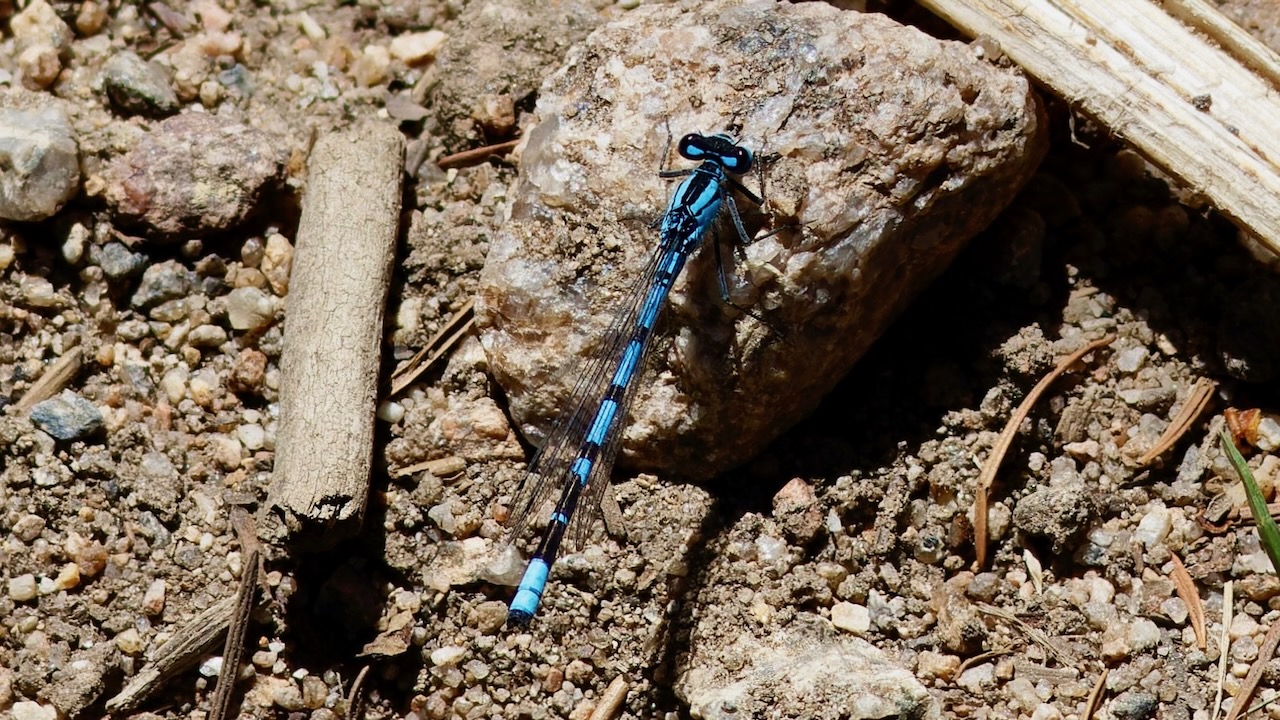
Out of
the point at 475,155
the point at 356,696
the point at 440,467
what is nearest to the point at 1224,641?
the point at 440,467

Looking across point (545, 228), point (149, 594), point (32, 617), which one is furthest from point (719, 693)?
point (32, 617)

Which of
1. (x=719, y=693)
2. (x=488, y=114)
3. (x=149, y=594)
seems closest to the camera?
(x=719, y=693)

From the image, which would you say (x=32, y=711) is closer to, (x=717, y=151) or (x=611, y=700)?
(x=611, y=700)

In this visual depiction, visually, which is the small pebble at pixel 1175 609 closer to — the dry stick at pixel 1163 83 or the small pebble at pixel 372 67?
the dry stick at pixel 1163 83

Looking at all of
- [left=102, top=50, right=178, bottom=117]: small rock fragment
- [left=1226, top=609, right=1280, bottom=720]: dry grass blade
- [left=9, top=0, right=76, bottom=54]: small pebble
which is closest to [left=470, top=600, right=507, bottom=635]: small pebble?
[left=1226, top=609, right=1280, bottom=720]: dry grass blade

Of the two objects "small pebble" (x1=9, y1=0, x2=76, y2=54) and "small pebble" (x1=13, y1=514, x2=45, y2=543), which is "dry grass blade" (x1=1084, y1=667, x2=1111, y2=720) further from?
"small pebble" (x1=9, y1=0, x2=76, y2=54)

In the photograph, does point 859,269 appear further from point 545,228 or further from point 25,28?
point 25,28
